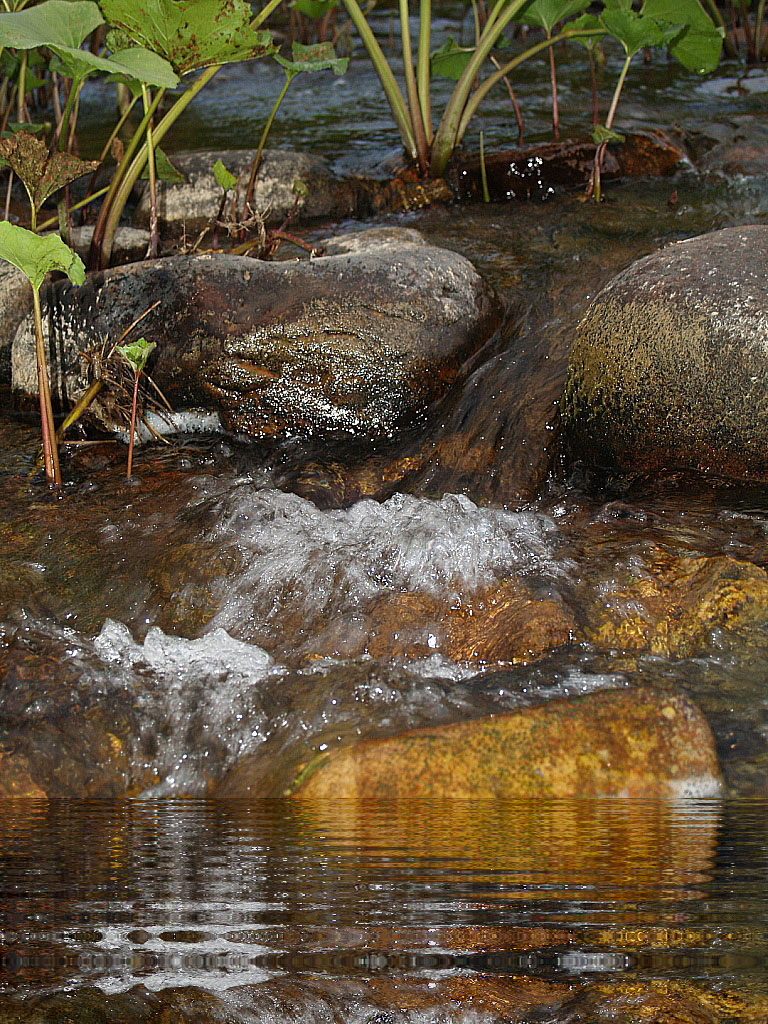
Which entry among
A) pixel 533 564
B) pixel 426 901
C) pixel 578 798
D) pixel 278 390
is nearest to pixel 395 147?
pixel 278 390

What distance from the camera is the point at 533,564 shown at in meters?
2.84

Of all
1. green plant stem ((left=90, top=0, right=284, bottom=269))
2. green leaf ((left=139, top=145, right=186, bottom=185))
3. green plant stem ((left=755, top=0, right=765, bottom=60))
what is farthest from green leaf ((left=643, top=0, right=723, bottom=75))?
green plant stem ((left=755, top=0, right=765, bottom=60))

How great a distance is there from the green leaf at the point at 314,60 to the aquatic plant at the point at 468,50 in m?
0.43

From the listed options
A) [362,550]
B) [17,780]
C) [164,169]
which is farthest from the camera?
[164,169]

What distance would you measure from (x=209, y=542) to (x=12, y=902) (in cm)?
182

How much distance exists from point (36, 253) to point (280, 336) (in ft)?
3.16

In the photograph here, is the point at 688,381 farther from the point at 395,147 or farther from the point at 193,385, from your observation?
the point at 395,147

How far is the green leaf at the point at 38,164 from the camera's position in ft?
11.4

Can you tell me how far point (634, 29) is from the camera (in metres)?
5.06

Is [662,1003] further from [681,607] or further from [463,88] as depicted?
[463,88]

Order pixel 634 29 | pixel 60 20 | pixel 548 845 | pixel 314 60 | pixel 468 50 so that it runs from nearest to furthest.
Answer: pixel 548 845, pixel 60 20, pixel 314 60, pixel 634 29, pixel 468 50

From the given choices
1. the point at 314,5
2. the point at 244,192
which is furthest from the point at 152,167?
the point at 314,5

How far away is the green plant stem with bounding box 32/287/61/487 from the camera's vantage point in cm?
329

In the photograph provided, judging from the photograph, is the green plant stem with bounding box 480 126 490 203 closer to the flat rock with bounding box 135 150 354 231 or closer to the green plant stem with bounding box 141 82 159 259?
the flat rock with bounding box 135 150 354 231
